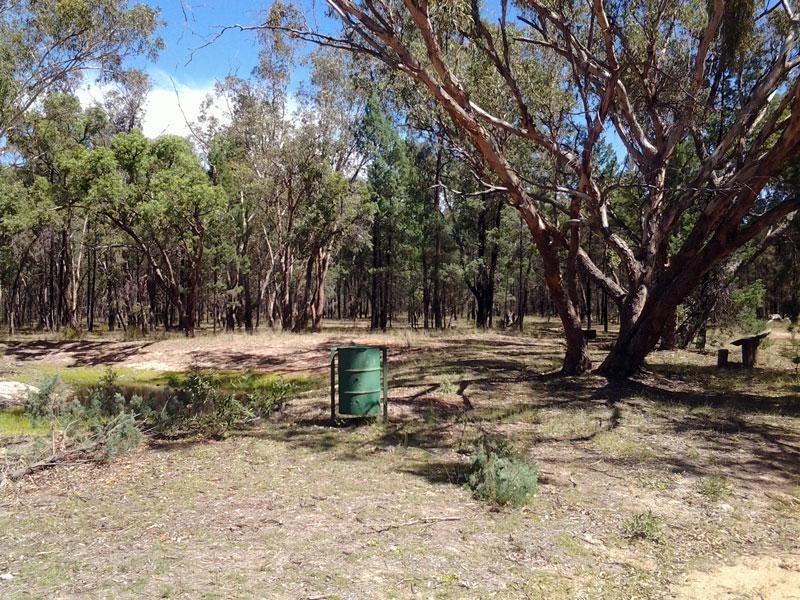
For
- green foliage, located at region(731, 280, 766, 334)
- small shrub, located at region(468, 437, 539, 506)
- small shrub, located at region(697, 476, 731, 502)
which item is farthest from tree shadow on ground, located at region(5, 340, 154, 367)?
green foliage, located at region(731, 280, 766, 334)

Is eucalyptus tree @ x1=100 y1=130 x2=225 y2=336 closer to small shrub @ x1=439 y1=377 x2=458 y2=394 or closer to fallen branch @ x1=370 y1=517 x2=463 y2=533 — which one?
small shrub @ x1=439 y1=377 x2=458 y2=394

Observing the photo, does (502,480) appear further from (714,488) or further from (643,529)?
(714,488)

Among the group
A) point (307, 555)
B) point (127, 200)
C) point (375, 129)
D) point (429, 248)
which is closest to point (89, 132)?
point (127, 200)

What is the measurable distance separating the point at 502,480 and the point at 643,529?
1231mm

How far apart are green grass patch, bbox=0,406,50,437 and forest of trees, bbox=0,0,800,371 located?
23.5ft

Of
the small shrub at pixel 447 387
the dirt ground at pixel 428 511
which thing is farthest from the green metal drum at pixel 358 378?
the small shrub at pixel 447 387

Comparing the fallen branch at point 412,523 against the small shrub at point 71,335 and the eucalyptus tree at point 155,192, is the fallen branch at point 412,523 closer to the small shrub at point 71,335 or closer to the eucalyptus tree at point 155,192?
the eucalyptus tree at point 155,192

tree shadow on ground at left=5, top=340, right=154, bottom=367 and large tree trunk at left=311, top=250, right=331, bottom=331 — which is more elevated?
large tree trunk at left=311, top=250, right=331, bottom=331

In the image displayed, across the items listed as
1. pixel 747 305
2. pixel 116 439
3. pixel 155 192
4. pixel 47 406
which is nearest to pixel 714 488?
pixel 116 439

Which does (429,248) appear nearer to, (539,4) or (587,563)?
(539,4)

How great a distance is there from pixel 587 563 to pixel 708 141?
57.0 ft

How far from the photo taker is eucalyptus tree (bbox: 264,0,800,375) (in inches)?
397

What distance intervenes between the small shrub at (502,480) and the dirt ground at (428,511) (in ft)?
0.46

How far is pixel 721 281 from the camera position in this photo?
17.4 m
